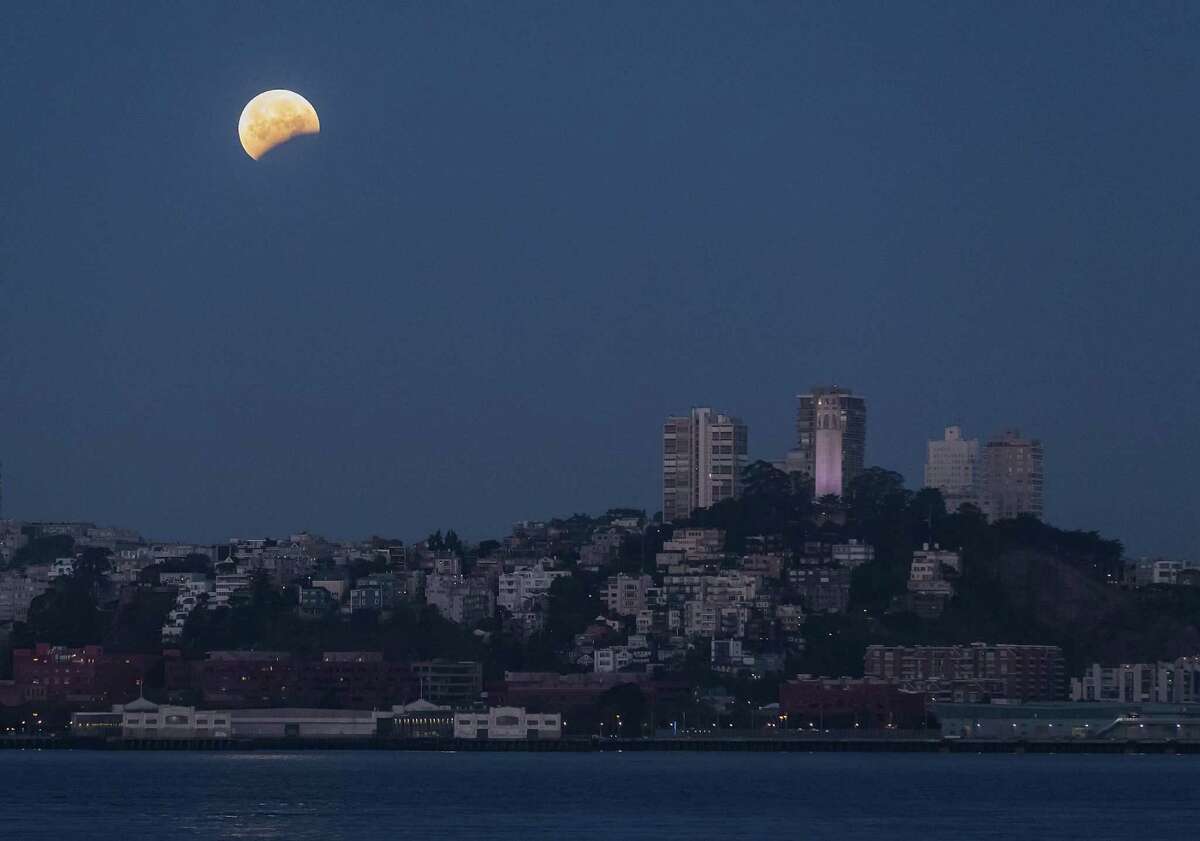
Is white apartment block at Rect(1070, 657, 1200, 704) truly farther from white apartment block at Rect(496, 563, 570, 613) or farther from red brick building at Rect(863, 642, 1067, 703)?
white apartment block at Rect(496, 563, 570, 613)

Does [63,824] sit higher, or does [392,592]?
[392,592]

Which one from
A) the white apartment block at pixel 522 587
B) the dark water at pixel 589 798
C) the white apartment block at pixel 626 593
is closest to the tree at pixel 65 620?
the white apartment block at pixel 522 587

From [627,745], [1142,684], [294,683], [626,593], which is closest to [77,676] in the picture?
[294,683]

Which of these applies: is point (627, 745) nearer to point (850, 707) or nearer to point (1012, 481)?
point (850, 707)

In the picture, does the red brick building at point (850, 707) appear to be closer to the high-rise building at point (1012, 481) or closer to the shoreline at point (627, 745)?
the shoreline at point (627, 745)

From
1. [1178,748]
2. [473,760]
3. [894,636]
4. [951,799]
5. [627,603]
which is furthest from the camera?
[627,603]

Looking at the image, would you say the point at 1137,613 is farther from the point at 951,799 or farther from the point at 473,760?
the point at 951,799

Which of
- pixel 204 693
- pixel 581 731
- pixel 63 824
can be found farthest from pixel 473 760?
pixel 63 824
